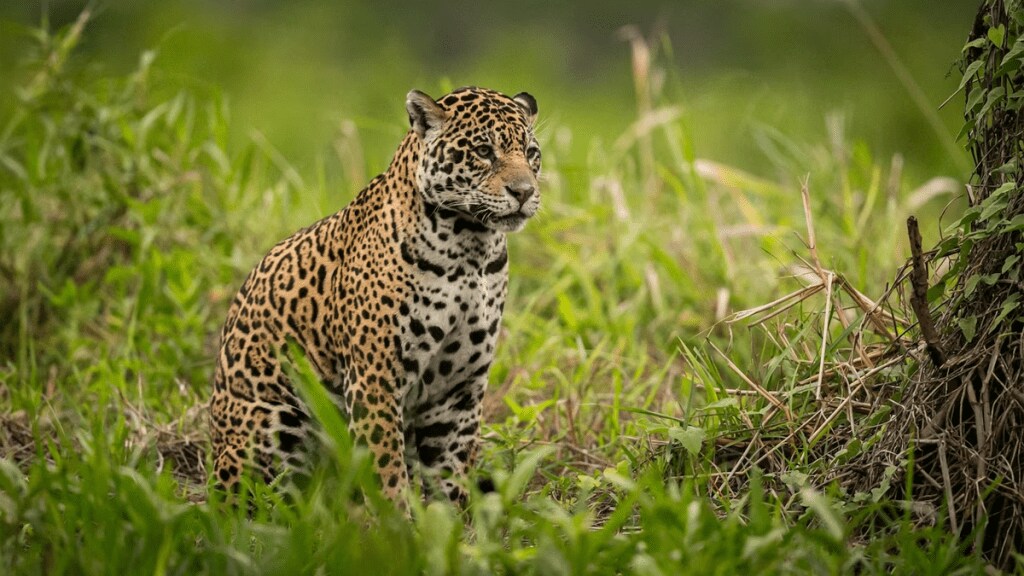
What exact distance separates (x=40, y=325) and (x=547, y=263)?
299cm

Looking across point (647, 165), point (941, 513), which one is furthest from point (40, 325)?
point (941, 513)

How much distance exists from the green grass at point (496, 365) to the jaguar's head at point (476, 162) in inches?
32.0

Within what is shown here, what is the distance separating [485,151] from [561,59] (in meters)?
11.3

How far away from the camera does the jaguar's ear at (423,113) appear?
15.8 feet

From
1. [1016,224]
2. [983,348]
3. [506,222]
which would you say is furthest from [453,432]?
[1016,224]

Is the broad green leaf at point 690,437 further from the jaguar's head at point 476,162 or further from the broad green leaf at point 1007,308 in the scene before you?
the broad green leaf at point 1007,308

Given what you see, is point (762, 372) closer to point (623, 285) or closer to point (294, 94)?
point (623, 285)

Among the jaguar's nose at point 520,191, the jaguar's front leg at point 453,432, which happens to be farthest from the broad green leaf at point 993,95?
the jaguar's front leg at point 453,432

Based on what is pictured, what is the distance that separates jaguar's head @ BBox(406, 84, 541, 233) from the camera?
4.75 m

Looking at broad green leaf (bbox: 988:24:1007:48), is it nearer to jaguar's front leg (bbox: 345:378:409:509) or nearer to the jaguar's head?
the jaguar's head

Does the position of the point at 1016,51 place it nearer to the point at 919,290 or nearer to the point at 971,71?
the point at 971,71

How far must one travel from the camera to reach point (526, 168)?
15.8 ft

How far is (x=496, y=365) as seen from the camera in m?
6.51

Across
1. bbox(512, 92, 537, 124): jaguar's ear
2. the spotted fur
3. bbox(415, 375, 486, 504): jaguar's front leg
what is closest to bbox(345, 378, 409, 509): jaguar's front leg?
the spotted fur
